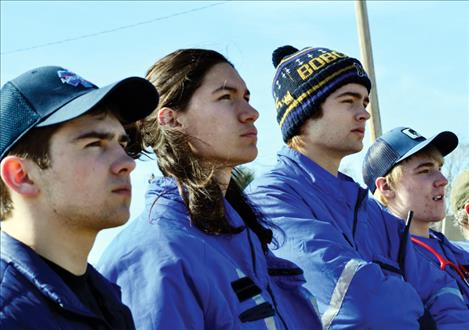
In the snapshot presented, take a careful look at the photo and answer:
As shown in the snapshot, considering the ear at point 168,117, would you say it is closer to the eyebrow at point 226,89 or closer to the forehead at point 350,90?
the eyebrow at point 226,89

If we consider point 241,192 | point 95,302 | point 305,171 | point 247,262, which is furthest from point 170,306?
point 305,171

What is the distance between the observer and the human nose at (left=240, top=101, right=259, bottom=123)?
3898mm

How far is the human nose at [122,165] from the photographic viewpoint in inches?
116

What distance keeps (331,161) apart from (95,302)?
2.26 metres

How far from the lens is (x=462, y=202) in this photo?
7168mm

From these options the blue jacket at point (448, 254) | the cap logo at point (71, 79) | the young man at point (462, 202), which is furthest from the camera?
the young man at point (462, 202)

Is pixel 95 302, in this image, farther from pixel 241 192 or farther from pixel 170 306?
pixel 241 192

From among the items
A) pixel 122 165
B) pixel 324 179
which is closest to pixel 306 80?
pixel 324 179

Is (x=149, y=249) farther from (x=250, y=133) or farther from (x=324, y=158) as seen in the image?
(x=324, y=158)

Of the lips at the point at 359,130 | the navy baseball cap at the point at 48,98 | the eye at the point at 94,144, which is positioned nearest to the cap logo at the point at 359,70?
the lips at the point at 359,130

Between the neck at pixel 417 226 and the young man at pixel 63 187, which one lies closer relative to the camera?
the young man at pixel 63 187

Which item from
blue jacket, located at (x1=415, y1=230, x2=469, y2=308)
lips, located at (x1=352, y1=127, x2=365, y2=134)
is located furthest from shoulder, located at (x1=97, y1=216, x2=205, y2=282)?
blue jacket, located at (x1=415, y1=230, x2=469, y2=308)

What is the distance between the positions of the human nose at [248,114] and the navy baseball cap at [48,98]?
30.3 inches

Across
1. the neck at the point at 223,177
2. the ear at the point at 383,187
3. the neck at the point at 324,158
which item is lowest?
the ear at the point at 383,187
